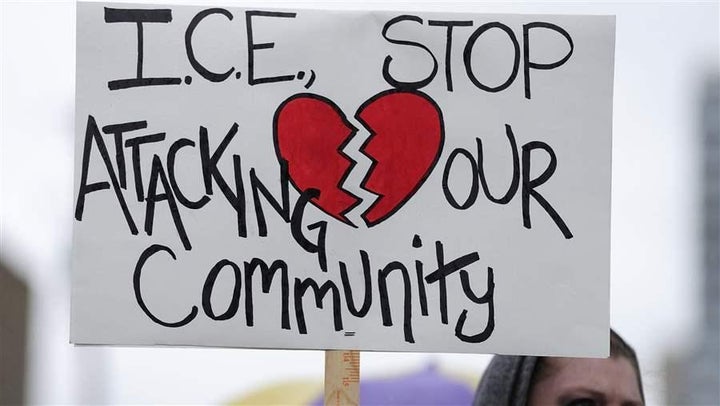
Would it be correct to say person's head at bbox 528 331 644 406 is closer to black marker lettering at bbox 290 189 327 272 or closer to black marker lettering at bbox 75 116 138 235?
black marker lettering at bbox 290 189 327 272

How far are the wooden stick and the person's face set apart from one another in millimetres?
588

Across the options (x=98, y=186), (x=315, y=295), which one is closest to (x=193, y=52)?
(x=98, y=186)

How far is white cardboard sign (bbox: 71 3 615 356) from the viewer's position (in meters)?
1.26

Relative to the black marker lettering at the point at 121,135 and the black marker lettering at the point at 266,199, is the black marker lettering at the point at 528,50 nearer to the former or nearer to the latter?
the black marker lettering at the point at 266,199

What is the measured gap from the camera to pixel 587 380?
6.00 feet

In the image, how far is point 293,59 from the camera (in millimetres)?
1278

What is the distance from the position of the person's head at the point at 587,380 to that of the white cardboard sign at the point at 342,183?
1.85ft

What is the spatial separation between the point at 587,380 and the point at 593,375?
0.04ft

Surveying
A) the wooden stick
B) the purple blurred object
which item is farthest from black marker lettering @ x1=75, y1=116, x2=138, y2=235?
the purple blurred object

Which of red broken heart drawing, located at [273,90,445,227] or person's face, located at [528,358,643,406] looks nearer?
red broken heart drawing, located at [273,90,445,227]

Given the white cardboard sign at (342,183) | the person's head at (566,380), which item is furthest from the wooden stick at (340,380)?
the person's head at (566,380)

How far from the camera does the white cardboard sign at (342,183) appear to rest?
126 cm

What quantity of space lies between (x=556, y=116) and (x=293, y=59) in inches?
10.6

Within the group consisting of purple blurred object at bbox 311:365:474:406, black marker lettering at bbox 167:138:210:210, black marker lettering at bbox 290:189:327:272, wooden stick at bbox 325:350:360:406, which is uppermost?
black marker lettering at bbox 167:138:210:210
